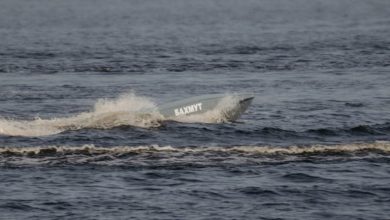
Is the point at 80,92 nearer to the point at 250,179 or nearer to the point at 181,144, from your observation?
the point at 181,144

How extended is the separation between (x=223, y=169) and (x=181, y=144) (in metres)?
4.56

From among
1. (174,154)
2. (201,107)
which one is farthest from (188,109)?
(174,154)

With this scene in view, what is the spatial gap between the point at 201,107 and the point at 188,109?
56 centimetres

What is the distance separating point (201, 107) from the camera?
40.4 m

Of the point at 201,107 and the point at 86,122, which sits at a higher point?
the point at 201,107

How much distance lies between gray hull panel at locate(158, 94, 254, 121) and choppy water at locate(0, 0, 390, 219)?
444 millimetres

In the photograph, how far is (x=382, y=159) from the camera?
32.1 meters

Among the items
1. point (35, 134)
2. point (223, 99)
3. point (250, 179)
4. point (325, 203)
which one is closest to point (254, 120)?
point (223, 99)

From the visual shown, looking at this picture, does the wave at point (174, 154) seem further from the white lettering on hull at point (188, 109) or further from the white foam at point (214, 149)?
the white lettering on hull at point (188, 109)

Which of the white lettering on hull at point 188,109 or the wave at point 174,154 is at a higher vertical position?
the white lettering on hull at point 188,109

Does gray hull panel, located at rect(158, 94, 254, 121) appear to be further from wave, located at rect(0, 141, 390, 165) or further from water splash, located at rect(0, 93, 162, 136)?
wave, located at rect(0, 141, 390, 165)

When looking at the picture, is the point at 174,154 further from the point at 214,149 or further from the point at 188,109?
the point at 188,109

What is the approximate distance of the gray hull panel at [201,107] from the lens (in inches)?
1575

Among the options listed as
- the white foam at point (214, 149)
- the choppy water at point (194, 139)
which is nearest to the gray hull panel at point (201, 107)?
the choppy water at point (194, 139)
